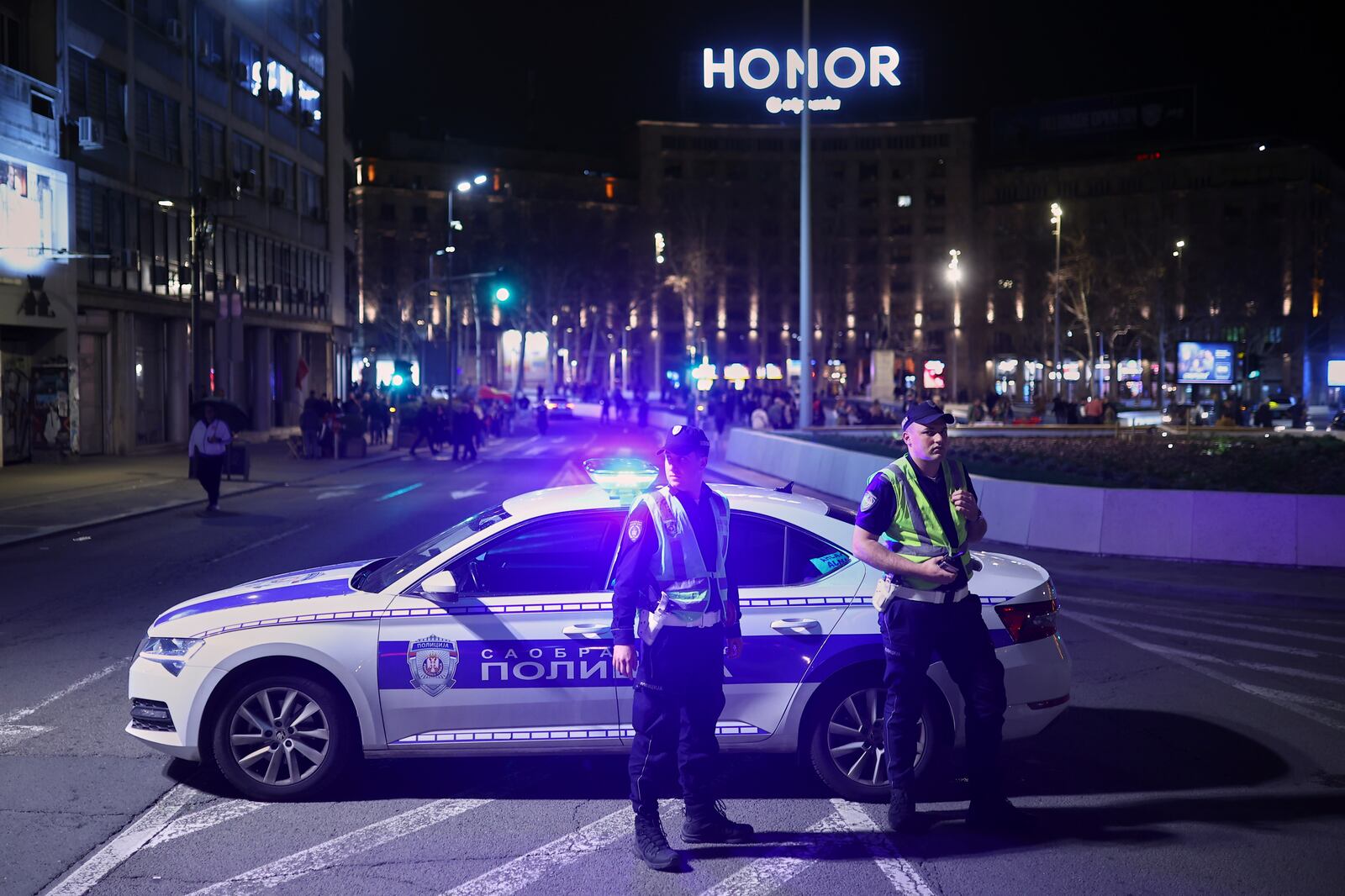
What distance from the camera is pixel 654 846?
18.9ft

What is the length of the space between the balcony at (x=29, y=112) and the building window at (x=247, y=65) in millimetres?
14911

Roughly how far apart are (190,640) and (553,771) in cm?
200

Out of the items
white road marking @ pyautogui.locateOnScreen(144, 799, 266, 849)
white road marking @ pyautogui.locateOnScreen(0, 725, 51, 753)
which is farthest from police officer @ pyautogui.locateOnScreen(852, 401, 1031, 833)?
white road marking @ pyautogui.locateOnScreen(0, 725, 51, 753)

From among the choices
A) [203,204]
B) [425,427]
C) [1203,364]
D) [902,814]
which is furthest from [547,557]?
[1203,364]

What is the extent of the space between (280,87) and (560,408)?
30702 mm

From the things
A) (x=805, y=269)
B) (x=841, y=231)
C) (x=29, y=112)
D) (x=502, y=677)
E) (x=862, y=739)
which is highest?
(x=841, y=231)

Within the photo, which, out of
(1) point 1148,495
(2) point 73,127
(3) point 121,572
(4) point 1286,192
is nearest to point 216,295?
(2) point 73,127

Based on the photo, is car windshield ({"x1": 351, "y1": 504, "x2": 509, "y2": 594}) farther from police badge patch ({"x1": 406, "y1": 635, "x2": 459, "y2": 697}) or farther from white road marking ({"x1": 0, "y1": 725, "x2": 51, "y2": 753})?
white road marking ({"x1": 0, "y1": 725, "x2": 51, "y2": 753})

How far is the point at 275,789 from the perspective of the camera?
6719 millimetres

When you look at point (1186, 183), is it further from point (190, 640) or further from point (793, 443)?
point (190, 640)

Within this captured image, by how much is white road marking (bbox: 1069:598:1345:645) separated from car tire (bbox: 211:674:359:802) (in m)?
8.71

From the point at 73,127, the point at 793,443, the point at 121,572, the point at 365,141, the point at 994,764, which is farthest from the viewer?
the point at 365,141

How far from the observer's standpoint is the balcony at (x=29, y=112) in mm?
31172

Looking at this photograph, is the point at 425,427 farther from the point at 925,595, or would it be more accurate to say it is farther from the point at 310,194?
the point at 925,595
